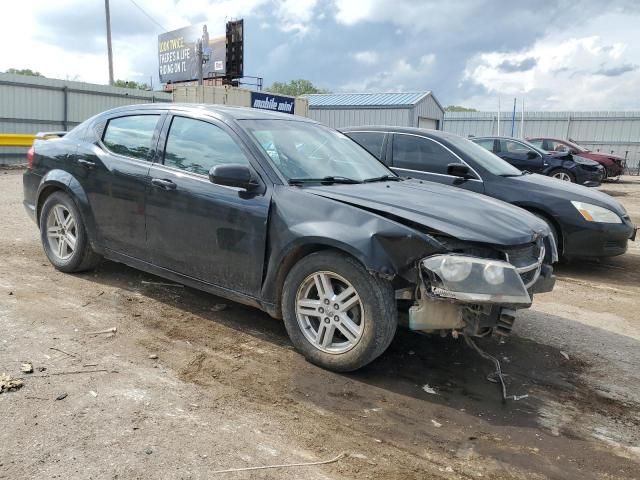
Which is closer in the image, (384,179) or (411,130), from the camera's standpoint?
(384,179)

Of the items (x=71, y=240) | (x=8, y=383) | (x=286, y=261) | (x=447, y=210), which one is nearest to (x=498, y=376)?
(x=447, y=210)

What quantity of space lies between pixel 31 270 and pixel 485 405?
14.7 feet

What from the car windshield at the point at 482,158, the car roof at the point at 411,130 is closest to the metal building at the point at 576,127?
the car windshield at the point at 482,158

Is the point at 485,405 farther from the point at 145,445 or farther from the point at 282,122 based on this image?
the point at 282,122

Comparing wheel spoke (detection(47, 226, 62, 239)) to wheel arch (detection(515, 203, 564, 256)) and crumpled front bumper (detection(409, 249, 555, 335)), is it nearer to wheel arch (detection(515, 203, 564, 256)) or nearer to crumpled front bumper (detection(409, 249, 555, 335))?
crumpled front bumper (detection(409, 249, 555, 335))

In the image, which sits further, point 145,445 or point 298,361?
point 298,361

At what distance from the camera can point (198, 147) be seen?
4.40 meters

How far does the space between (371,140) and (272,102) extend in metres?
23.7

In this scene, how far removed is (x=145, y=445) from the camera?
2.71 meters

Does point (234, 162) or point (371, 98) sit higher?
point (371, 98)

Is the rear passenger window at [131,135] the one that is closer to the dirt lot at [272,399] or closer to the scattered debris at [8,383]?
the dirt lot at [272,399]

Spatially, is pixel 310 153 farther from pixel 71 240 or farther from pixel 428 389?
pixel 71 240

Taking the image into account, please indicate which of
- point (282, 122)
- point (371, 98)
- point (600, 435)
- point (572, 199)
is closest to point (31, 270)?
point (282, 122)

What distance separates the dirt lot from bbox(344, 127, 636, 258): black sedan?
1.64 metres
